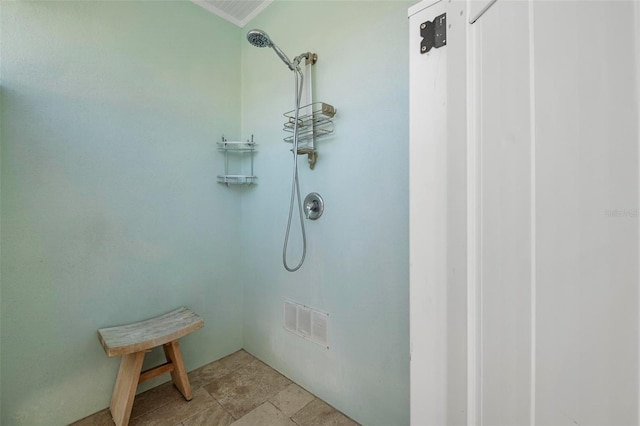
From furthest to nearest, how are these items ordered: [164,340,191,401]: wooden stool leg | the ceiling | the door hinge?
1. the ceiling
2. [164,340,191,401]: wooden stool leg
3. the door hinge

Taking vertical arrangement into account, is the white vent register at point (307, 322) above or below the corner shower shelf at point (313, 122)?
below

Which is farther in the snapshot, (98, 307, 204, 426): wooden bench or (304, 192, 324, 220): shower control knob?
(304, 192, 324, 220): shower control knob

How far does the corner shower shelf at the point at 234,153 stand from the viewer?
192cm

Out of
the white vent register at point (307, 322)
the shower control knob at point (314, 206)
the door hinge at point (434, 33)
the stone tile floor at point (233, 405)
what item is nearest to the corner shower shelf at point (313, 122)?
the shower control knob at point (314, 206)

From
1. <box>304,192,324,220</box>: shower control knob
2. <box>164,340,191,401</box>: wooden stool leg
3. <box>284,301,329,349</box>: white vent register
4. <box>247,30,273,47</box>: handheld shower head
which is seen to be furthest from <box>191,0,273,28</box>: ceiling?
<box>164,340,191,401</box>: wooden stool leg

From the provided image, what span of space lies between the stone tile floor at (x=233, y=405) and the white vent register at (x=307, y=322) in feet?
1.15

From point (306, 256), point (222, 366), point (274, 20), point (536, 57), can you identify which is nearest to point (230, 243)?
point (306, 256)

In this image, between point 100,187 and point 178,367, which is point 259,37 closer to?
point 100,187

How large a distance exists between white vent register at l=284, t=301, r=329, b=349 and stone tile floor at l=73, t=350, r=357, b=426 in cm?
35

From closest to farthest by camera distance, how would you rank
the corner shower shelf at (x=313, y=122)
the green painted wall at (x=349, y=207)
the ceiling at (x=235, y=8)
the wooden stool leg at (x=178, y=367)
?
the green painted wall at (x=349, y=207) < the corner shower shelf at (x=313, y=122) < the wooden stool leg at (x=178, y=367) < the ceiling at (x=235, y=8)

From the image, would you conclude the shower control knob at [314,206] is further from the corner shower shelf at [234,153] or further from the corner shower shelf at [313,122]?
the corner shower shelf at [234,153]

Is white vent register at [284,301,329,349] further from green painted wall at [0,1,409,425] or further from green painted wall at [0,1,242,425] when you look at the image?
green painted wall at [0,1,242,425]

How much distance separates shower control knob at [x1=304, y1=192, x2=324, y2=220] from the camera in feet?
5.01

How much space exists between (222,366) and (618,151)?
7.42ft
